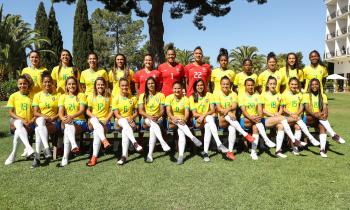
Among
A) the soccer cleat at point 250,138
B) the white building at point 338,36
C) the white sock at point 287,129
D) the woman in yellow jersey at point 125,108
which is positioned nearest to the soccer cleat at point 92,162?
the woman in yellow jersey at point 125,108

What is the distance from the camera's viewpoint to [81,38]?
29656 mm

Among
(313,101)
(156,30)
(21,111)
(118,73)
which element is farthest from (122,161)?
(156,30)

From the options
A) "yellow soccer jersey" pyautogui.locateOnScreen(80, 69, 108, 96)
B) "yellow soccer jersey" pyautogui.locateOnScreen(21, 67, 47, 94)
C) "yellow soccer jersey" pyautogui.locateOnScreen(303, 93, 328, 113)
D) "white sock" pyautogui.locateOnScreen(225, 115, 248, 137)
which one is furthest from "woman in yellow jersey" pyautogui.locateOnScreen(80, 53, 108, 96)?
"yellow soccer jersey" pyautogui.locateOnScreen(303, 93, 328, 113)

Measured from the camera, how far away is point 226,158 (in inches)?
260

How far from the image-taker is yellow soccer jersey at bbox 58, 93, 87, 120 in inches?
258

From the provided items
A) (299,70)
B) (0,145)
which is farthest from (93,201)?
(299,70)

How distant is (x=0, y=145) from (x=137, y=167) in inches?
154

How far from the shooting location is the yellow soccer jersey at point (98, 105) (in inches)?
262

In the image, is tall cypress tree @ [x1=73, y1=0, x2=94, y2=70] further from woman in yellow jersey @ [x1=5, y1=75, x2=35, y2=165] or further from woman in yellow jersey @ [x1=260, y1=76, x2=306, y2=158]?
woman in yellow jersey @ [x1=260, y1=76, x2=306, y2=158]

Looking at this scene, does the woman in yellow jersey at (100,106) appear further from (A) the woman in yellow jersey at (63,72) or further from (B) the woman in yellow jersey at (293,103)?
(B) the woman in yellow jersey at (293,103)

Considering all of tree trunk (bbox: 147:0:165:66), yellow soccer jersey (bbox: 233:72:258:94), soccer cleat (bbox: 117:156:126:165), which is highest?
tree trunk (bbox: 147:0:165:66)

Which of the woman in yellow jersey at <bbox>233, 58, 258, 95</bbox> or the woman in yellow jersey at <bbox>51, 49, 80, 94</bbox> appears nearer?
the woman in yellow jersey at <bbox>51, 49, 80, 94</bbox>

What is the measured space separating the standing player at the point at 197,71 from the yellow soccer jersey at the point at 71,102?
2.17 meters

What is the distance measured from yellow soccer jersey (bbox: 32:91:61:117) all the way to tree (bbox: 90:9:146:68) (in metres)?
52.1
